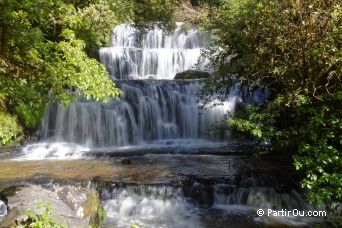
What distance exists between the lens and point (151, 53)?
19.6 m

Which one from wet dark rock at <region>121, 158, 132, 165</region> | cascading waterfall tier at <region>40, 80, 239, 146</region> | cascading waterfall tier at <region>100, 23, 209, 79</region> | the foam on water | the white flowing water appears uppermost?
cascading waterfall tier at <region>100, 23, 209, 79</region>

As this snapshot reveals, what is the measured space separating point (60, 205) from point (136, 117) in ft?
28.6

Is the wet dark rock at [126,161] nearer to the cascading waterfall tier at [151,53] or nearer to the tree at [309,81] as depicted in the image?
the tree at [309,81]

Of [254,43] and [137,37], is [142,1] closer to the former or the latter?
[137,37]

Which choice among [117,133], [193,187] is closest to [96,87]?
[193,187]

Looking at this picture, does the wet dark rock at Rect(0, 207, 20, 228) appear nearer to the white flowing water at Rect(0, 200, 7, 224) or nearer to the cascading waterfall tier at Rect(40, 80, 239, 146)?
the white flowing water at Rect(0, 200, 7, 224)

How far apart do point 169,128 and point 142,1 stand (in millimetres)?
9183

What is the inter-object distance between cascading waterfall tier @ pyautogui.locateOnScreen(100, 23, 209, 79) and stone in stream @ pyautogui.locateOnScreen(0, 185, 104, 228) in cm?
1249

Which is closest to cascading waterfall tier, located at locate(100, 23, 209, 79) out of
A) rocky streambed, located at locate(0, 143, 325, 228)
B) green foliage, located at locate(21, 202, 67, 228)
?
rocky streambed, located at locate(0, 143, 325, 228)

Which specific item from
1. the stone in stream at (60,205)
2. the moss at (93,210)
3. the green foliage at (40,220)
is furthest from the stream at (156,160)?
the green foliage at (40,220)

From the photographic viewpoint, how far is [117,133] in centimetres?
1404

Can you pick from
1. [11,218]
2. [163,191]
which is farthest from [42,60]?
[163,191]

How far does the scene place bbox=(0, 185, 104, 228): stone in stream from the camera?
5352mm

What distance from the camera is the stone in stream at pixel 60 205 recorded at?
211 inches
